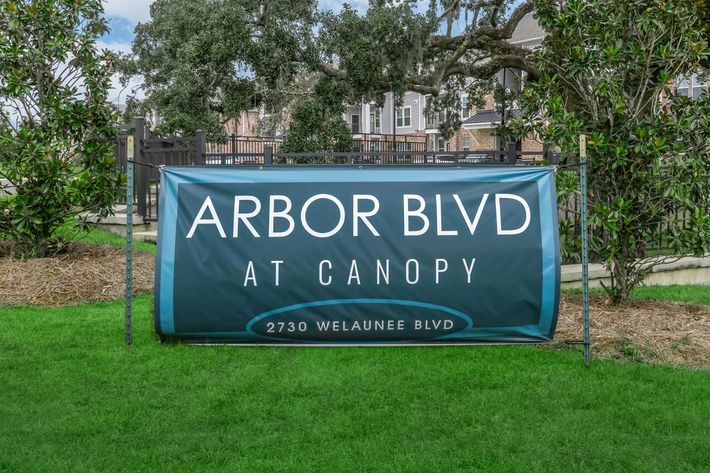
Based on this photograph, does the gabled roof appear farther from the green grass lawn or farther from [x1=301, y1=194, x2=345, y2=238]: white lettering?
[x1=301, y1=194, x2=345, y2=238]: white lettering

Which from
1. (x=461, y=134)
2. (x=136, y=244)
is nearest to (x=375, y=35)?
(x=136, y=244)

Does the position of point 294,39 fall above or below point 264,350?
above

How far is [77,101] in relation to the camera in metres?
9.46

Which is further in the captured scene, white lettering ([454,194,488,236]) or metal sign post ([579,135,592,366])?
metal sign post ([579,135,592,366])

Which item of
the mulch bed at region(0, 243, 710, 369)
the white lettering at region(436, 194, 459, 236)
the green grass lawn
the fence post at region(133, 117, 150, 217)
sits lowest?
the green grass lawn

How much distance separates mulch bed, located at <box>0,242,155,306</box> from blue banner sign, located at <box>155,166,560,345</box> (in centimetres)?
409

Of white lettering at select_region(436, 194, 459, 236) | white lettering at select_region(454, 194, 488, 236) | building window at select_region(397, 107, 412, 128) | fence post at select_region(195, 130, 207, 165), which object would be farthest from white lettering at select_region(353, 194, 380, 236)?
building window at select_region(397, 107, 412, 128)

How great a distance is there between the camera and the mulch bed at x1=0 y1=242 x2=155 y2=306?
26.7 feet

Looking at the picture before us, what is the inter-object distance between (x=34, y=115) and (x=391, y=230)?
265 inches

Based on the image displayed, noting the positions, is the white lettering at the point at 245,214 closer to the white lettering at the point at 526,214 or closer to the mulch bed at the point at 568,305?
the white lettering at the point at 526,214

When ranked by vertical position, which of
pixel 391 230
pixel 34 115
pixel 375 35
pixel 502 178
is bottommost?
pixel 391 230

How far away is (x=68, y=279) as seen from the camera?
852 cm

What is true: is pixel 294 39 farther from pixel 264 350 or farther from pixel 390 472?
pixel 390 472

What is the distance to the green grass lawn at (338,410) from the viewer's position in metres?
4.00
